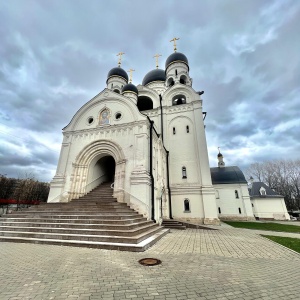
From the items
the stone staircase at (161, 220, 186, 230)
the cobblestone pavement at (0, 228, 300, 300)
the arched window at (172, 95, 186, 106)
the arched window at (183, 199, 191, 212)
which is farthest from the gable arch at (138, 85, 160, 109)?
the cobblestone pavement at (0, 228, 300, 300)

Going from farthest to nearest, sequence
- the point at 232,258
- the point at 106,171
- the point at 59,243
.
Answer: the point at 106,171
the point at 59,243
the point at 232,258

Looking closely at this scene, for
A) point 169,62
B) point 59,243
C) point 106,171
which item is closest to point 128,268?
point 59,243

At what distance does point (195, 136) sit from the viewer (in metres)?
18.8

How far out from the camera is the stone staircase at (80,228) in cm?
697

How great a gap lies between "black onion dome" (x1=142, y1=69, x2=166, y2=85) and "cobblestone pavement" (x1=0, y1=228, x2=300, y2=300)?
2682 cm

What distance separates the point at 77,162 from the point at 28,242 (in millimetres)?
7378

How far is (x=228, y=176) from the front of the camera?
27.7 m

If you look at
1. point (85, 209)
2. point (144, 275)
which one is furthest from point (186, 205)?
point (144, 275)

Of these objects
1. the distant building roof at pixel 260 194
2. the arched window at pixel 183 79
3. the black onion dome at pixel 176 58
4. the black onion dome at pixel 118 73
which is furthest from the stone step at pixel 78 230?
the distant building roof at pixel 260 194

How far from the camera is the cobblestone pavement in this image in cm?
324

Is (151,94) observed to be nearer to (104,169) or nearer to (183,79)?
(183,79)

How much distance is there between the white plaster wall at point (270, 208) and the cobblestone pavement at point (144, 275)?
2760 centimetres

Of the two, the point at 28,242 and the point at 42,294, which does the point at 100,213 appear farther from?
the point at 42,294

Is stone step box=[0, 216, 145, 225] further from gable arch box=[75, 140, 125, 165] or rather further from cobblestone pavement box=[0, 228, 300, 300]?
gable arch box=[75, 140, 125, 165]
